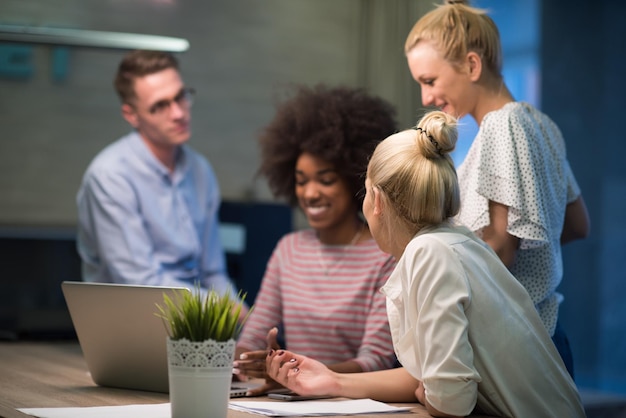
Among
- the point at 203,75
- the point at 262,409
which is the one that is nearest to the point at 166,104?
the point at 203,75

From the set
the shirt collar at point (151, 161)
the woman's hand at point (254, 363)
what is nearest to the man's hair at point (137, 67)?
the shirt collar at point (151, 161)

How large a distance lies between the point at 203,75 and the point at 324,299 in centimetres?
229

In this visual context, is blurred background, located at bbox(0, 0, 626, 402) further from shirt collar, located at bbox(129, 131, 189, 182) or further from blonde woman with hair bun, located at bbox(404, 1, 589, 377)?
blonde woman with hair bun, located at bbox(404, 1, 589, 377)

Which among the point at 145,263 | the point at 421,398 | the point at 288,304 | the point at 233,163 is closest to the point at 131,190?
the point at 145,263

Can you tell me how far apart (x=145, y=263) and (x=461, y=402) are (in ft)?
6.07

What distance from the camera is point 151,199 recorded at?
11.1 feet

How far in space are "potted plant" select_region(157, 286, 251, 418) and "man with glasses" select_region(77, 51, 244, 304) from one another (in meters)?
1.72

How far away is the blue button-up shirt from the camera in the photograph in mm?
3246

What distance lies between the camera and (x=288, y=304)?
2645mm

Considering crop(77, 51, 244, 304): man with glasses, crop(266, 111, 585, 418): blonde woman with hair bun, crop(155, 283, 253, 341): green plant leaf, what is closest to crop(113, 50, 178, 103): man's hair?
crop(77, 51, 244, 304): man with glasses

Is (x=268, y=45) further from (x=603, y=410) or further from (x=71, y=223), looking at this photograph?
(x=603, y=410)

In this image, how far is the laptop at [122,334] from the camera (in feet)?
5.98

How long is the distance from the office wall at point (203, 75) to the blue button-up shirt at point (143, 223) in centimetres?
90

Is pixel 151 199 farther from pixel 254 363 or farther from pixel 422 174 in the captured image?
pixel 422 174
